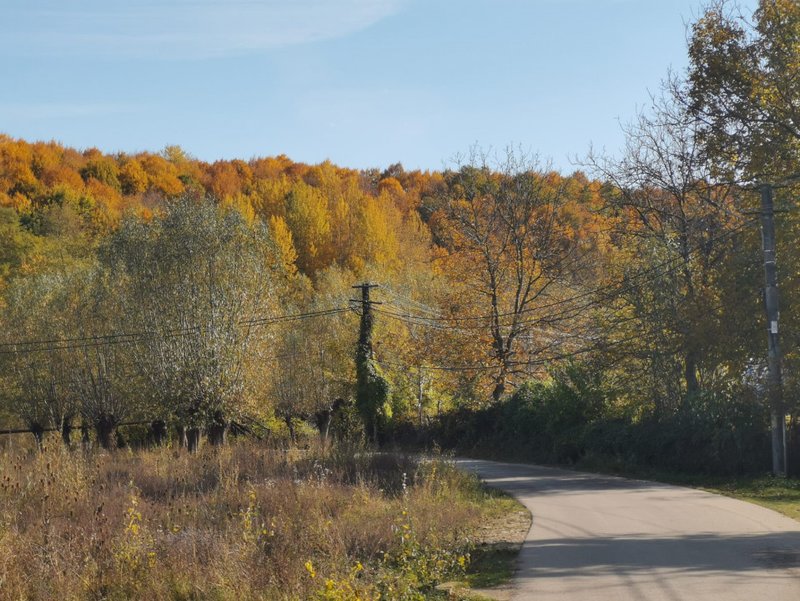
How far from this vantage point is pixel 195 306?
37344mm

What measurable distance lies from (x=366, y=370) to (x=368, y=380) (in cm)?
48

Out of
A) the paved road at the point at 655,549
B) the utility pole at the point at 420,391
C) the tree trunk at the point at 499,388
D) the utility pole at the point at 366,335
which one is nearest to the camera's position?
the paved road at the point at 655,549

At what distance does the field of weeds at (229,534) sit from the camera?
29.0ft

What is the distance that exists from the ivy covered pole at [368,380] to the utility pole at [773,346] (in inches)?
896

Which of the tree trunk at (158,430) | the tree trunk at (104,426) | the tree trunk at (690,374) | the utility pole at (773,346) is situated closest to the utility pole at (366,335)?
the tree trunk at (158,430)

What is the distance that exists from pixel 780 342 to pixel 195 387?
2362 cm

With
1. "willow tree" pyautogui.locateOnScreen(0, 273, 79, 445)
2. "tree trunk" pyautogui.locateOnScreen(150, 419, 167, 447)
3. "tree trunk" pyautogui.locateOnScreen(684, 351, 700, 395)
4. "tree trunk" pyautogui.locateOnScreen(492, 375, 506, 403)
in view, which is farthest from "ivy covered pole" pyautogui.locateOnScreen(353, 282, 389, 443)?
"tree trunk" pyautogui.locateOnScreen(684, 351, 700, 395)

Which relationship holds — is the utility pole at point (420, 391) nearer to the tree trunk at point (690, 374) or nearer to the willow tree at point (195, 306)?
the willow tree at point (195, 306)

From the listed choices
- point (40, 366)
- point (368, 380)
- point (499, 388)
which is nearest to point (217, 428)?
point (368, 380)

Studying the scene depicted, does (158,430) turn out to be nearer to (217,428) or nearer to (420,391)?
(217,428)

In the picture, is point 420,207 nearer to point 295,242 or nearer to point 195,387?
point 295,242

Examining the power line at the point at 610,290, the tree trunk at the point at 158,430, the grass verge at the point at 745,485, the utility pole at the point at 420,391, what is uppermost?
the power line at the point at 610,290

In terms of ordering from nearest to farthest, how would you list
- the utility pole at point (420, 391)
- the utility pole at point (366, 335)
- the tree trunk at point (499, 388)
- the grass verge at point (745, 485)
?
1. the grass verge at point (745, 485)
2. the utility pole at point (366, 335)
3. the tree trunk at point (499, 388)
4. the utility pole at point (420, 391)

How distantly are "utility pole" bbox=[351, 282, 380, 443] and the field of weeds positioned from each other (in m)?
23.6
